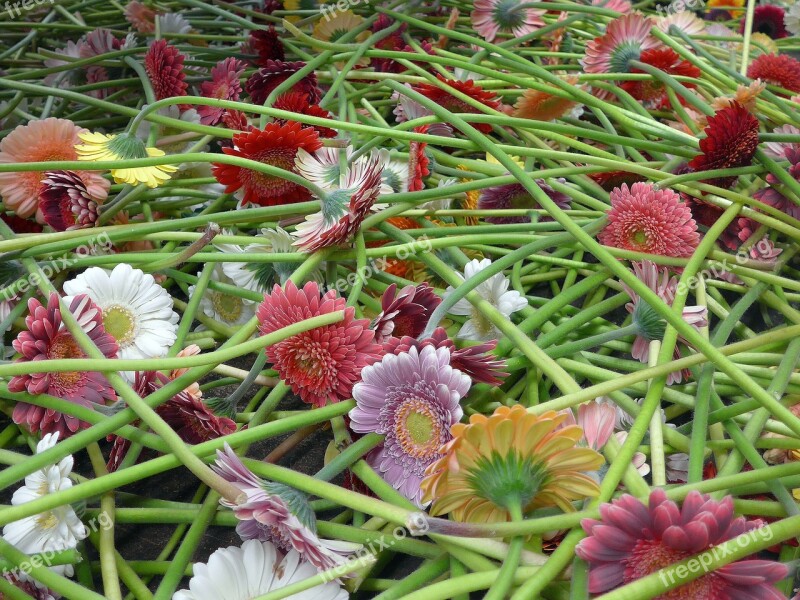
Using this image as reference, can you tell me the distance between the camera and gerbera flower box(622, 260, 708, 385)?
420 mm

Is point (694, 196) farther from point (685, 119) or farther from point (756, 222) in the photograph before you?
point (685, 119)

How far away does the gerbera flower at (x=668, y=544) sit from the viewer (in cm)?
28

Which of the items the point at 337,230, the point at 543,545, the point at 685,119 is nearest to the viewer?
the point at 543,545

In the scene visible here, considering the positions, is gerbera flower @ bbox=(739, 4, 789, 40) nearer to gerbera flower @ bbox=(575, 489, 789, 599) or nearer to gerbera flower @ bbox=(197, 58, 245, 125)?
gerbera flower @ bbox=(197, 58, 245, 125)

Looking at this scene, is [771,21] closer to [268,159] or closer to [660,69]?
[660,69]

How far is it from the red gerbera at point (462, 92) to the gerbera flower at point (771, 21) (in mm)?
535

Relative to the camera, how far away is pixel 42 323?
38 cm

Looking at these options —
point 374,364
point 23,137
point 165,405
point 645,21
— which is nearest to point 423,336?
point 374,364

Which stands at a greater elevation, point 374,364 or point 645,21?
point 645,21

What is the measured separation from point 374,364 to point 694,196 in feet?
1.03

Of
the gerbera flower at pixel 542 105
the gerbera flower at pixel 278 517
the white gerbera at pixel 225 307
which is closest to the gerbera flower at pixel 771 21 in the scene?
the gerbera flower at pixel 542 105

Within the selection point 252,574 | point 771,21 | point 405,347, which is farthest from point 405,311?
point 771,21

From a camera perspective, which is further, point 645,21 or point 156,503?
point 645,21

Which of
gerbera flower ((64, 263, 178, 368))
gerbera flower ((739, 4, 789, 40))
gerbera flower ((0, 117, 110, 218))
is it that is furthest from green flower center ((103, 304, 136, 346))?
gerbera flower ((739, 4, 789, 40))
